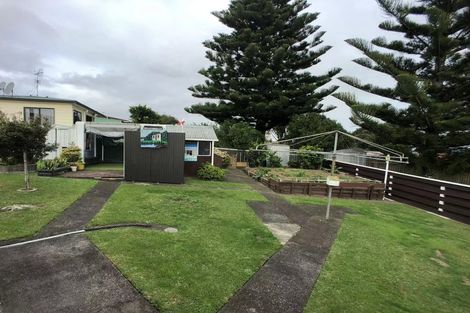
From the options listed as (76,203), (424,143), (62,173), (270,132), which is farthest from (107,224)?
(270,132)

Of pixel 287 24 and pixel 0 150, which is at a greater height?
pixel 287 24

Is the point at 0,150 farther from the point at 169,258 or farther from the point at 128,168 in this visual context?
the point at 169,258

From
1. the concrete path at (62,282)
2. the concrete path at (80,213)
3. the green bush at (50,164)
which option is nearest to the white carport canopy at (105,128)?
the green bush at (50,164)

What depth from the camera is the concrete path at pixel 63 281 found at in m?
3.19

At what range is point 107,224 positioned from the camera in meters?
5.86

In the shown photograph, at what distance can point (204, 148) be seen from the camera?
14.5 metres

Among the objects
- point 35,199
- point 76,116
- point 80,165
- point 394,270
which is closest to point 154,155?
point 80,165

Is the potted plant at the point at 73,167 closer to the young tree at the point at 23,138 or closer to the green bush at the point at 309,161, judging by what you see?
the young tree at the point at 23,138

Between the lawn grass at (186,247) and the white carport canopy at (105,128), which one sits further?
the white carport canopy at (105,128)

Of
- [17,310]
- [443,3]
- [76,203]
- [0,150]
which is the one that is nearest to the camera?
Answer: [17,310]

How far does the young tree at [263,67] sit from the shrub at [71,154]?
579 inches

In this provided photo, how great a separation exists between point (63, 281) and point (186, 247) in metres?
1.80

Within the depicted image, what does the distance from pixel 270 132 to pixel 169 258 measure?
26.1 meters

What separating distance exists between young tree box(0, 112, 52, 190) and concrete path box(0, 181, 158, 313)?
4.27 metres
